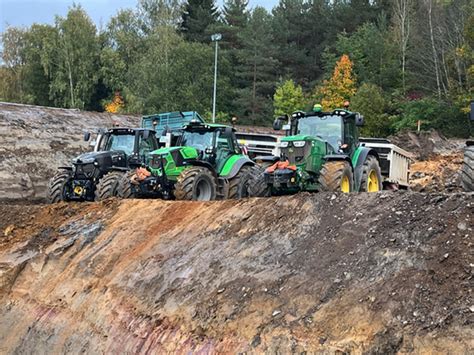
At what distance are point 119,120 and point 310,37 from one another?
2799 cm

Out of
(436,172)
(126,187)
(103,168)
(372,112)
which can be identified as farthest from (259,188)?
(372,112)

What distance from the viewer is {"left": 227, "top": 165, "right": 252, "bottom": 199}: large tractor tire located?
44.9 feet

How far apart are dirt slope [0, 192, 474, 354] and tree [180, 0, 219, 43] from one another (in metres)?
43.4

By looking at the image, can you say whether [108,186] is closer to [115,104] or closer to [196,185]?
[196,185]

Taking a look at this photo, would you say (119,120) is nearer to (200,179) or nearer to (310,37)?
(200,179)

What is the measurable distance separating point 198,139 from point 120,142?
2.86 metres

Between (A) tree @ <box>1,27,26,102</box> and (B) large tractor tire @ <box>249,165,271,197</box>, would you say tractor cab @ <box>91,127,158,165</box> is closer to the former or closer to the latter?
(B) large tractor tire @ <box>249,165,271,197</box>

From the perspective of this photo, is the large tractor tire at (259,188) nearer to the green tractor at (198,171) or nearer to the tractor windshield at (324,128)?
the green tractor at (198,171)

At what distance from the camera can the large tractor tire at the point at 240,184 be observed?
13679 mm

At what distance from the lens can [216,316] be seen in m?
7.01

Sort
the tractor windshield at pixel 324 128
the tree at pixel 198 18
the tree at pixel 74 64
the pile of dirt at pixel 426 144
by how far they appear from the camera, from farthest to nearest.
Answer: the tree at pixel 198 18
the tree at pixel 74 64
the pile of dirt at pixel 426 144
the tractor windshield at pixel 324 128

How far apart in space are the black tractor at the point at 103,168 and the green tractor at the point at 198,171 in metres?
0.63

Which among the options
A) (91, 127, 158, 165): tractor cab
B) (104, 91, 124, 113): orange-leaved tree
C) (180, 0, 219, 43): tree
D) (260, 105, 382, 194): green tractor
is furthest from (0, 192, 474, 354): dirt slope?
(180, 0, 219, 43): tree

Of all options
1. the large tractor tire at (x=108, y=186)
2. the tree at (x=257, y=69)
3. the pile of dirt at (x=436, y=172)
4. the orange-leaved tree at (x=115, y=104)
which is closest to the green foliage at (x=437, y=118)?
the pile of dirt at (x=436, y=172)
